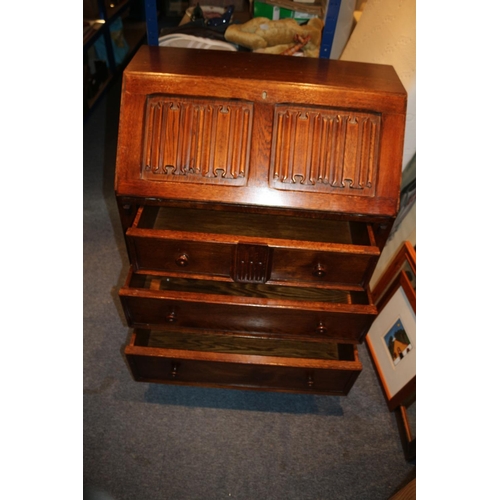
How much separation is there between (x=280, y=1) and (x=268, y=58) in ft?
2.04

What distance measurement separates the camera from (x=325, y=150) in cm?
115

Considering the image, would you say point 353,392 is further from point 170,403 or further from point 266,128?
point 266,128

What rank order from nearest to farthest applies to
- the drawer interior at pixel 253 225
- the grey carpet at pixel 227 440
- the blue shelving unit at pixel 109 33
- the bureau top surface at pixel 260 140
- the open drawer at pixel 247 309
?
the bureau top surface at pixel 260 140 → the open drawer at pixel 247 309 → the drawer interior at pixel 253 225 → the grey carpet at pixel 227 440 → the blue shelving unit at pixel 109 33

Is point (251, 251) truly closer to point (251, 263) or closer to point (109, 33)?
point (251, 263)

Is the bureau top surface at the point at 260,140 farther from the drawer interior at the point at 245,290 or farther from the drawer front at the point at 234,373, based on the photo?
the drawer front at the point at 234,373

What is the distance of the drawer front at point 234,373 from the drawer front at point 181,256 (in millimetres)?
330

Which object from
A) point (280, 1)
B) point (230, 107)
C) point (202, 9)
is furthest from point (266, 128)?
point (202, 9)

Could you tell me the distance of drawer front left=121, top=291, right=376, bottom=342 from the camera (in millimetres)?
1268

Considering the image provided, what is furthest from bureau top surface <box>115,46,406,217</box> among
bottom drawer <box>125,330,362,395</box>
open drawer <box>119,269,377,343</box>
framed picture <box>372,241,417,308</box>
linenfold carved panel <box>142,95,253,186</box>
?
bottom drawer <box>125,330,362,395</box>

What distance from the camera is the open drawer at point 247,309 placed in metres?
1.26

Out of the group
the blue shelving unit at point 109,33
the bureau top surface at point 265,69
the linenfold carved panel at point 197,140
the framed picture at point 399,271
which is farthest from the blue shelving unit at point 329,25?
the blue shelving unit at point 109,33

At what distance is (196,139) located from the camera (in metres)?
1.14

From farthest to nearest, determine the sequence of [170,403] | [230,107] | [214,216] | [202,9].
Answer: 1. [202,9]
2. [170,403]
3. [214,216]
4. [230,107]

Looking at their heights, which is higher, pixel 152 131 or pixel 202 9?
pixel 202 9
